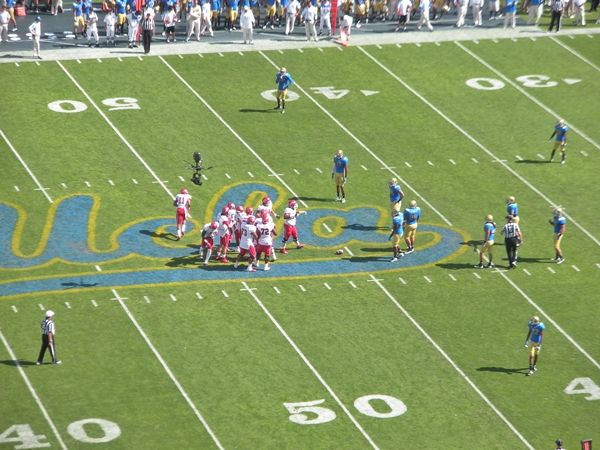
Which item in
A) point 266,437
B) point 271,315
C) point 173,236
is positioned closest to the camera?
point 266,437

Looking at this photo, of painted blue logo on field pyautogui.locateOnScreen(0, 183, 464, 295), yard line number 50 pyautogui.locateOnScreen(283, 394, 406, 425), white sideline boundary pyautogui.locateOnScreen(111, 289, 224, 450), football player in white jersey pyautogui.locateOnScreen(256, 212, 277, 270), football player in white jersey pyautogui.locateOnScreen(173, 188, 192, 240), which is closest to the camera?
white sideline boundary pyautogui.locateOnScreen(111, 289, 224, 450)

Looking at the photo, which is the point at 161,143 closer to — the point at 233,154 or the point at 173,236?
the point at 233,154

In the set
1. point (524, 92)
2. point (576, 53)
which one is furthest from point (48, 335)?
point (576, 53)

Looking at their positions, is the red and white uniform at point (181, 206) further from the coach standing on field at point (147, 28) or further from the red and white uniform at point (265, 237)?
the coach standing on field at point (147, 28)

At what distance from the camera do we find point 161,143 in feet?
212

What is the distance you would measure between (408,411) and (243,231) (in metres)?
10.2

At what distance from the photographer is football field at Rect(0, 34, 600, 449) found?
156ft

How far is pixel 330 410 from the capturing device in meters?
47.6

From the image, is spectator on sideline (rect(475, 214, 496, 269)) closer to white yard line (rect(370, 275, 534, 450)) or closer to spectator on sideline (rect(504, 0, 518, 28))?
white yard line (rect(370, 275, 534, 450))

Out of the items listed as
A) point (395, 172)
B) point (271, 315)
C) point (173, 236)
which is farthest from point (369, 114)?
point (271, 315)

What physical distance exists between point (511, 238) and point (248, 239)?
858cm

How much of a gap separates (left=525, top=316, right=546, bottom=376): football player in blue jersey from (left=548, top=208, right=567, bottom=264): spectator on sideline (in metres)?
7.24

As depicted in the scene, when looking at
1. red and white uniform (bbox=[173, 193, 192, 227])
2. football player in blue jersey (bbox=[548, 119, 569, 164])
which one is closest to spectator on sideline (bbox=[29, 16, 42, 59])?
red and white uniform (bbox=[173, 193, 192, 227])

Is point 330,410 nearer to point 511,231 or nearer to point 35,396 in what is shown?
point 35,396
